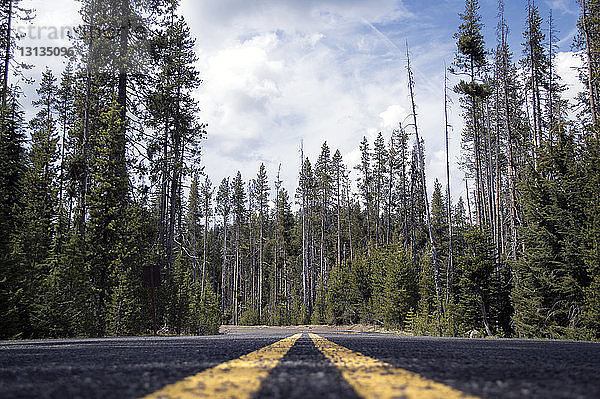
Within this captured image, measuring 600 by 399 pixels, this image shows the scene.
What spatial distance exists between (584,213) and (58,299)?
15.8 m

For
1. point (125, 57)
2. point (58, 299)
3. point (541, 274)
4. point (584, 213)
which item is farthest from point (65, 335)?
point (584, 213)

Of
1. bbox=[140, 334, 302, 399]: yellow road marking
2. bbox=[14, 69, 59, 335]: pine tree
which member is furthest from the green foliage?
bbox=[14, 69, 59, 335]: pine tree

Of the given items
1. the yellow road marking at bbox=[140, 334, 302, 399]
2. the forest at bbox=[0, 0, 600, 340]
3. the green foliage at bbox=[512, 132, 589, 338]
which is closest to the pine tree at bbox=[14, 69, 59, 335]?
the forest at bbox=[0, 0, 600, 340]

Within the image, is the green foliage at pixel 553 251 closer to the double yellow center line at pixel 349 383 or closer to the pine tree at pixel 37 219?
the double yellow center line at pixel 349 383

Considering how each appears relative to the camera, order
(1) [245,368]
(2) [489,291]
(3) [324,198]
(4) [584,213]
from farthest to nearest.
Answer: (3) [324,198] → (2) [489,291] → (4) [584,213] → (1) [245,368]

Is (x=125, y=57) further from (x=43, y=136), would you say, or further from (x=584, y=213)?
(x=584, y=213)

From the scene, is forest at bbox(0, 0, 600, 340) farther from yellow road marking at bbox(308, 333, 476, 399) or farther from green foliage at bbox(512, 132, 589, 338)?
yellow road marking at bbox(308, 333, 476, 399)

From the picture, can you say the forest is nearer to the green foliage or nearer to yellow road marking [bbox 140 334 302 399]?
the green foliage

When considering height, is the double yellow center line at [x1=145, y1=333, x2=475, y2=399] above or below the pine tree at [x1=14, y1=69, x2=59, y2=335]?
below

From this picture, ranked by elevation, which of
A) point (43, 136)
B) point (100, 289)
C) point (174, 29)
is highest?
point (174, 29)

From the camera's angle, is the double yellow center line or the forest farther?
the forest

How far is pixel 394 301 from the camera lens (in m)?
25.4

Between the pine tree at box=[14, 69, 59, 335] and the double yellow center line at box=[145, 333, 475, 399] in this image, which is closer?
the double yellow center line at box=[145, 333, 475, 399]

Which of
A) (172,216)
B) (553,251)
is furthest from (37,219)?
(553,251)
